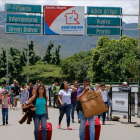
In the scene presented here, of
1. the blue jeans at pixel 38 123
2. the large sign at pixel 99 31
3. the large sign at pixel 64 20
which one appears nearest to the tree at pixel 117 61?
the large sign at pixel 99 31

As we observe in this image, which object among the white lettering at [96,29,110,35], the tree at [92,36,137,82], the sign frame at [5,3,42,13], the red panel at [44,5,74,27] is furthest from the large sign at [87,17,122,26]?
the tree at [92,36,137,82]

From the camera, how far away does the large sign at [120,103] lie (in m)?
16.0

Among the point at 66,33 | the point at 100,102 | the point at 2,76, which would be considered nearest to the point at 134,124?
the point at 100,102

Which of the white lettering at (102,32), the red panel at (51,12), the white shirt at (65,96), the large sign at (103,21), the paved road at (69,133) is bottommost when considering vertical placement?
the paved road at (69,133)

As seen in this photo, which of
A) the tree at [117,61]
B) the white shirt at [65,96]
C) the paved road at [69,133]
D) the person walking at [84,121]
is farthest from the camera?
the tree at [117,61]

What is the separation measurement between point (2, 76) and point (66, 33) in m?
50.7

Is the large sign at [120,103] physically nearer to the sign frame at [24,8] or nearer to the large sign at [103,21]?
the large sign at [103,21]

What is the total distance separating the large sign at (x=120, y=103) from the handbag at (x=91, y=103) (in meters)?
6.53

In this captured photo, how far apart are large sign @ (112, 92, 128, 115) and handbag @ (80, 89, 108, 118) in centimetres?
653

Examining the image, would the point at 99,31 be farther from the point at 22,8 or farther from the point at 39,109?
the point at 39,109

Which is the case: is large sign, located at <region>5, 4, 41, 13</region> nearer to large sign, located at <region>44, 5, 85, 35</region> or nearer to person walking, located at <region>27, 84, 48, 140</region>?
large sign, located at <region>44, 5, 85, 35</region>

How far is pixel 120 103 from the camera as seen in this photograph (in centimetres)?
1638

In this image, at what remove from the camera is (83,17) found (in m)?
32.3

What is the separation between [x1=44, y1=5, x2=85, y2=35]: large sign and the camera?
105 feet
